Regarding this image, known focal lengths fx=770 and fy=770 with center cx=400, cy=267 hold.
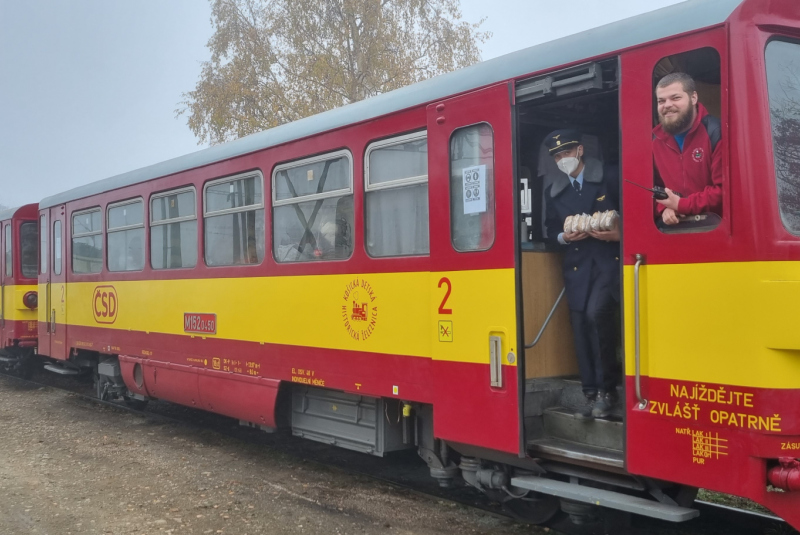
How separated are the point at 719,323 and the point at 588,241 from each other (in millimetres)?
1228

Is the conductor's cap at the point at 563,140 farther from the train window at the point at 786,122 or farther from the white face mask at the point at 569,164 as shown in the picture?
the train window at the point at 786,122

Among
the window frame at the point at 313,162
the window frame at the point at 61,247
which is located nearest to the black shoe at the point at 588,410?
the window frame at the point at 313,162

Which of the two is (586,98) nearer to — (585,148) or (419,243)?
(585,148)

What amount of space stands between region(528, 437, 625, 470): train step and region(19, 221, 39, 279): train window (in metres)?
12.1

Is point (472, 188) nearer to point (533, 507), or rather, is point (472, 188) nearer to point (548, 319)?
point (548, 319)

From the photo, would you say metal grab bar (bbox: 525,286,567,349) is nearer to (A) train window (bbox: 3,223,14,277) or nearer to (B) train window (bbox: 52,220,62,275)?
(B) train window (bbox: 52,220,62,275)

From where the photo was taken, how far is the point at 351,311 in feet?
20.6

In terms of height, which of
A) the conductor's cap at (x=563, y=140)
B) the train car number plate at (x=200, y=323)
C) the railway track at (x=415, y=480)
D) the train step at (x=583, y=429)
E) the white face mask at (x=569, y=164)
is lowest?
the railway track at (x=415, y=480)

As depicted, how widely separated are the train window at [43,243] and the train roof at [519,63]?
5.76 metres

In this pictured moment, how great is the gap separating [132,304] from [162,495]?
376 centimetres

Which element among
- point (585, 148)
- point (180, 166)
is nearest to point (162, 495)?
point (180, 166)

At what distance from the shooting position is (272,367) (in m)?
7.24

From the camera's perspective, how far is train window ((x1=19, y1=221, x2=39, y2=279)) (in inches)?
561

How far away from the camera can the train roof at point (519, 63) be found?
13.3 ft
